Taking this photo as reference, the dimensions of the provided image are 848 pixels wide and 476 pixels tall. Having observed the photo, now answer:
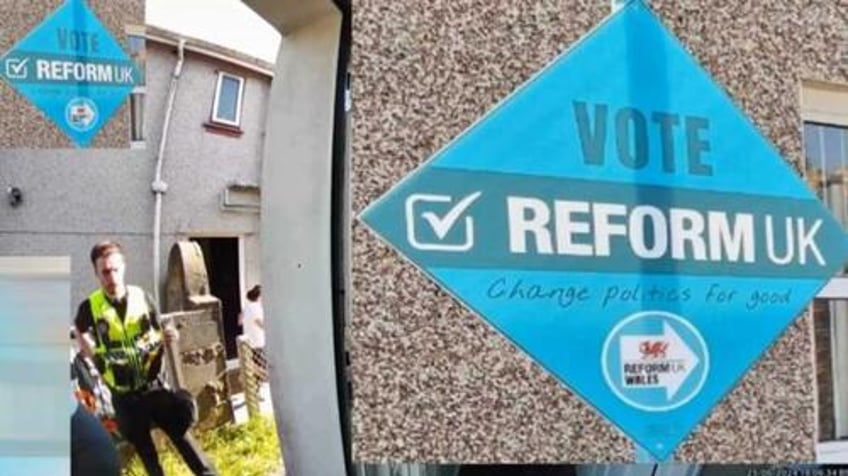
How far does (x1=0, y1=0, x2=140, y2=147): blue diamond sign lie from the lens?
1.50 metres

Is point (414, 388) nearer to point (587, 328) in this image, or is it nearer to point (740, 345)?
point (587, 328)

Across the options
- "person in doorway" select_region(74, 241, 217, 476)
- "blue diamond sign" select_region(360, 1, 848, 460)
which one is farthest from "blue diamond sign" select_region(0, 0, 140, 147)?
"blue diamond sign" select_region(360, 1, 848, 460)

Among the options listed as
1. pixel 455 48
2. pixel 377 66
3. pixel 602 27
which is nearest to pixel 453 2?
pixel 455 48

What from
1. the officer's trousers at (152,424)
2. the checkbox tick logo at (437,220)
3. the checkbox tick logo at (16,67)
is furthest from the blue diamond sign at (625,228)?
the checkbox tick logo at (16,67)

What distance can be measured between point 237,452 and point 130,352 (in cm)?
27

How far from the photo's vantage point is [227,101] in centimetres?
156

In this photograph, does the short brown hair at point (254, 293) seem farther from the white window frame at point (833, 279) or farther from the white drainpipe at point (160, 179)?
the white window frame at point (833, 279)

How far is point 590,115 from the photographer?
1.84m

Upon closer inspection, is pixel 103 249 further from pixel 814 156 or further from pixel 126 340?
pixel 814 156

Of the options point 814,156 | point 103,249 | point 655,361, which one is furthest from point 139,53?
point 814,156

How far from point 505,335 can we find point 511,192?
30 cm

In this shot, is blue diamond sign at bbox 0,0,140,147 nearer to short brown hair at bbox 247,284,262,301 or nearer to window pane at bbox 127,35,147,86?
window pane at bbox 127,35,147,86

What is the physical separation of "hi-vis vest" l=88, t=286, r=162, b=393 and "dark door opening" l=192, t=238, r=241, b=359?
12cm

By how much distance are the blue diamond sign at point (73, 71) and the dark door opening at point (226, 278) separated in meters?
0.30
